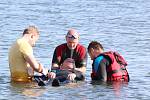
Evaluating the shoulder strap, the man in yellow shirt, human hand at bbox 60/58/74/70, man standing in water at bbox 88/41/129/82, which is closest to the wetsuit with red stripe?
human hand at bbox 60/58/74/70

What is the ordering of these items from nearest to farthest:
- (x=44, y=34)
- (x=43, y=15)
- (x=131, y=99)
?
(x=131, y=99) < (x=44, y=34) < (x=43, y=15)

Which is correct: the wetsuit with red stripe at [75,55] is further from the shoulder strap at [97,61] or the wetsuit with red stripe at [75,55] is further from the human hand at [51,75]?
the human hand at [51,75]

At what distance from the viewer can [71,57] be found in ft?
46.4

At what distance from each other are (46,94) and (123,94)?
1434 millimetres

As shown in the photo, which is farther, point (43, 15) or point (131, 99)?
point (43, 15)

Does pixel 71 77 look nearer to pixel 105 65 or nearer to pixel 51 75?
pixel 51 75

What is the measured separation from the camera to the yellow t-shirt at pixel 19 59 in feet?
43.5

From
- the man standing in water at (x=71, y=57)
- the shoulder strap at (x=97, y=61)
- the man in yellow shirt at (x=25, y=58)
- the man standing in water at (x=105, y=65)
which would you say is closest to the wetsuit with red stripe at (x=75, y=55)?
the man standing in water at (x=71, y=57)

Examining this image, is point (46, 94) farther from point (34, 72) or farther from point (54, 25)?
point (54, 25)

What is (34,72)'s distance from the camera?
46.0 feet

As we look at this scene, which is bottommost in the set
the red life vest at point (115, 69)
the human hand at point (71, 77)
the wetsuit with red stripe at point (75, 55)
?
the human hand at point (71, 77)

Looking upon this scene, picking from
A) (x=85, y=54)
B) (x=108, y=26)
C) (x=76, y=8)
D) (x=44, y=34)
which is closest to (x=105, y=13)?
(x=76, y=8)

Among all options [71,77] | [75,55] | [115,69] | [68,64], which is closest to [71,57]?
[75,55]

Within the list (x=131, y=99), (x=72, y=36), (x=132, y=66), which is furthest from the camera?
(x=132, y=66)
